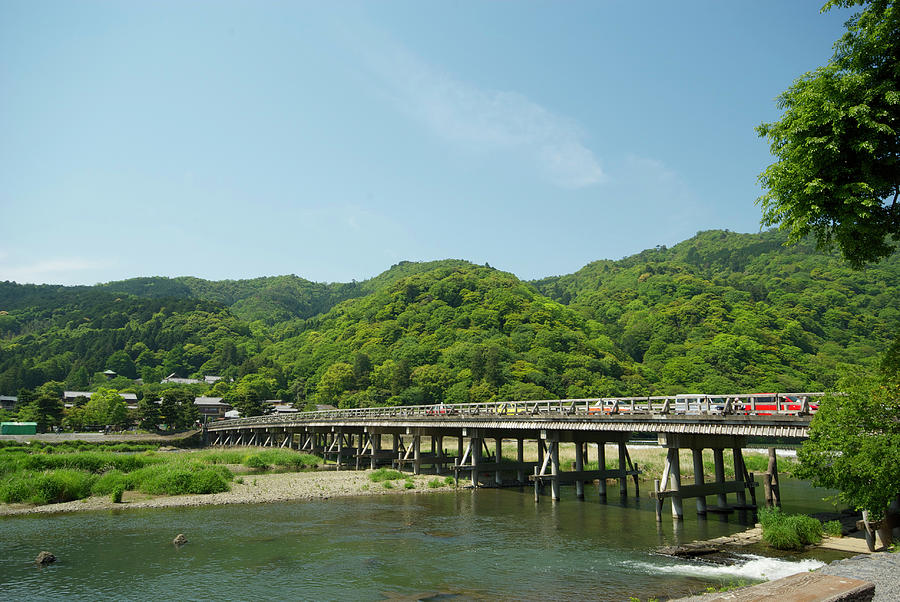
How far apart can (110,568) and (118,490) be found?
14.3 meters

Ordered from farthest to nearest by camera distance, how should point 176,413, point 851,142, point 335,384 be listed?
point 335,384, point 176,413, point 851,142

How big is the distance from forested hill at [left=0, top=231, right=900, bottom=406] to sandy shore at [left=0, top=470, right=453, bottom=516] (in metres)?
47.0

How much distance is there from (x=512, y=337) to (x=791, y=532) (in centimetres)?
8846

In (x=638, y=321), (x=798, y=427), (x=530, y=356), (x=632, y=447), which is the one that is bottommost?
(x=632, y=447)

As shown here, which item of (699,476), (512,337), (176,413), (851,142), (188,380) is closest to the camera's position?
(851,142)

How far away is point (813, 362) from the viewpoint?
293 ft

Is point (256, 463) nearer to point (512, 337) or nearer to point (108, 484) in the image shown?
point (108, 484)

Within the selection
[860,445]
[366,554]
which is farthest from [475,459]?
[860,445]

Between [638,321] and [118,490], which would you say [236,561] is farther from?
[638,321]

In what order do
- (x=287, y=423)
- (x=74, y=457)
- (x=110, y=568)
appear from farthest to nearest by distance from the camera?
(x=287, y=423), (x=74, y=457), (x=110, y=568)

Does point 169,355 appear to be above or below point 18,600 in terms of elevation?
above

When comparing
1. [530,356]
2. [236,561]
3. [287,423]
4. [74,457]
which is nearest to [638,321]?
[530,356]

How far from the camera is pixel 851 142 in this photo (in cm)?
1346

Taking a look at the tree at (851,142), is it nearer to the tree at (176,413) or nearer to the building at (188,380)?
the tree at (176,413)
